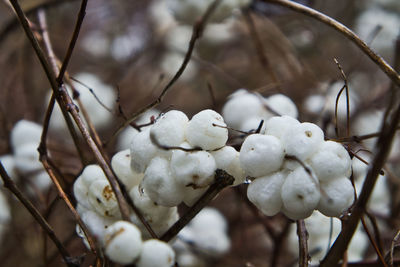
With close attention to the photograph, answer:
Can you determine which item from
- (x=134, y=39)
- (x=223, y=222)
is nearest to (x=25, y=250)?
(x=223, y=222)

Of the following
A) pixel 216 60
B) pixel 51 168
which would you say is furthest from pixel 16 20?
pixel 216 60

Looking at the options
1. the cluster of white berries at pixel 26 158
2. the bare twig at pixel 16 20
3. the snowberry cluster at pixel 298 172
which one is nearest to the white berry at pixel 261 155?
the snowberry cluster at pixel 298 172

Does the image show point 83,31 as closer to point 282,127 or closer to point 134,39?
point 134,39

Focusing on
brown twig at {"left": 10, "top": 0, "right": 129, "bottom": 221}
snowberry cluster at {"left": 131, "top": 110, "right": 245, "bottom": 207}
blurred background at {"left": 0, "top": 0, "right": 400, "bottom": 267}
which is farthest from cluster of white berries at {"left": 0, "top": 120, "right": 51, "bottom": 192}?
snowberry cluster at {"left": 131, "top": 110, "right": 245, "bottom": 207}

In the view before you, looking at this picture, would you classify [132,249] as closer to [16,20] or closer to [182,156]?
[182,156]

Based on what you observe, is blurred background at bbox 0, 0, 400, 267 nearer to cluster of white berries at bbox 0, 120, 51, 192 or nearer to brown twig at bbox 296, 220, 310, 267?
cluster of white berries at bbox 0, 120, 51, 192
